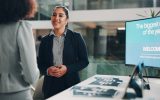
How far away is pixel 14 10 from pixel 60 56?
90 centimetres

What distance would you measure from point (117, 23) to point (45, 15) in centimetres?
162

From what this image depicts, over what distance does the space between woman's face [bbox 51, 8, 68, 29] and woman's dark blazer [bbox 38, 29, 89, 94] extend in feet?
0.28

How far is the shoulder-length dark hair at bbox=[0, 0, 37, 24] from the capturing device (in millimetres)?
1729

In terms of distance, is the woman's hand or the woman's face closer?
the woman's hand

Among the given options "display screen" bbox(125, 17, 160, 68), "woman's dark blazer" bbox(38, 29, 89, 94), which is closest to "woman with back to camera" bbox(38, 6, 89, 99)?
"woman's dark blazer" bbox(38, 29, 89, 94)

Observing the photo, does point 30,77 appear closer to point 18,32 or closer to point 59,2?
point 18,32

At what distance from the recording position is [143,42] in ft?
8.55

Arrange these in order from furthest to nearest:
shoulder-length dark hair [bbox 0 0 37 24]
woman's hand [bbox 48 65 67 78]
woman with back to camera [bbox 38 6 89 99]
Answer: woman with back to camera [bbox 38 6 89 99]
woman's hand [bbox 48 65 67 78]
shoulder-length dark hair [bbox 0 0 37 24]

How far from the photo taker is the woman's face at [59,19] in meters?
2.65

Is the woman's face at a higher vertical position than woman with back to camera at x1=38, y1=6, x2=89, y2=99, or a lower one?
higher

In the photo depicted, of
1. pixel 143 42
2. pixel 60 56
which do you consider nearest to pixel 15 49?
pixel 60 56

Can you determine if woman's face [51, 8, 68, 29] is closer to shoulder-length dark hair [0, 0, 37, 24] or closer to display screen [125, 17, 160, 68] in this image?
display screen [125, 17, 160, 68]

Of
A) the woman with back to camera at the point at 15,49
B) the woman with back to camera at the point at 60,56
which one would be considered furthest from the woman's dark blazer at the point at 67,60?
the woman with back to camera at the point at 15,49

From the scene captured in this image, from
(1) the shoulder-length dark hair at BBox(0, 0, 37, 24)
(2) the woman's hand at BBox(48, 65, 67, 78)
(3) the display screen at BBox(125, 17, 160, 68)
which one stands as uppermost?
(1) the shoulder-length dark hair at BBox(0, 0, 37, 24)
